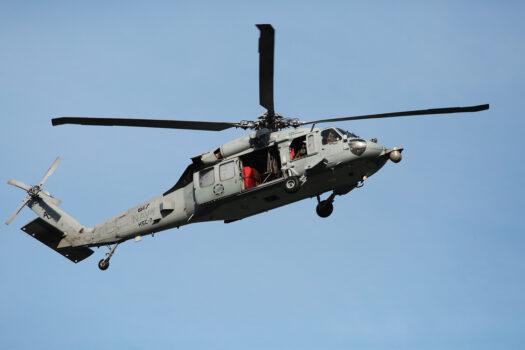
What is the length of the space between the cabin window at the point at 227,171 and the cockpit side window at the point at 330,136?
3403mm

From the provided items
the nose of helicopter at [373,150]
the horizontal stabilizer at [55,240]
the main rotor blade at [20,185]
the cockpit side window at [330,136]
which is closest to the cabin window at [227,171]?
the cockpit side window at [330,136]

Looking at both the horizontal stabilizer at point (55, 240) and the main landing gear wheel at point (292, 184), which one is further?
the horizontal stabilizer at point (55, 240)

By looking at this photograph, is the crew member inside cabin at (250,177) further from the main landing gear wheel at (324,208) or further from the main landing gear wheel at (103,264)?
the main landing gear wheel at (103,264)

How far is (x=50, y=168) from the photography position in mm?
31703

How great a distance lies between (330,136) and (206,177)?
4.81 metres

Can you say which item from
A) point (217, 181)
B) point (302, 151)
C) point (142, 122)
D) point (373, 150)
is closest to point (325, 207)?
point (302, 151)

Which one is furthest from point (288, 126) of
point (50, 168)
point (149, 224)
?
point (50, 168)

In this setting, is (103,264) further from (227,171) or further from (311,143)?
(311,143)

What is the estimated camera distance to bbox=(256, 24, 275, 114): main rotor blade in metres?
24.0

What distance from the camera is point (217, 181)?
28.1 metres

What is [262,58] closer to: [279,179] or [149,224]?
[279,179]

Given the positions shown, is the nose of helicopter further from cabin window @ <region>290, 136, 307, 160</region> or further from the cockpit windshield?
cabin window @ <region>290, 136, 307, 160</region>

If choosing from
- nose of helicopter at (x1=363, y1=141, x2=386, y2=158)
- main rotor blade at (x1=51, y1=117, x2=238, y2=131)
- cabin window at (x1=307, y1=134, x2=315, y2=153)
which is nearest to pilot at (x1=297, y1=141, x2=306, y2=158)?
cabin window at (x1=307, y1=134, x2=315, y2=153)

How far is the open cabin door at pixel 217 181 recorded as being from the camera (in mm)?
27766
